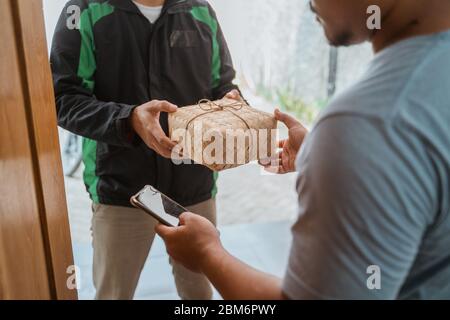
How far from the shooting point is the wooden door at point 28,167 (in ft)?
1.86

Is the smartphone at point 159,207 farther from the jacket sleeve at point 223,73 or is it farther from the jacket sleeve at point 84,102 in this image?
the jacket sleeve at point 223,73

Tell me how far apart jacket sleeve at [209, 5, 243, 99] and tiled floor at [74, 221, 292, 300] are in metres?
0.62

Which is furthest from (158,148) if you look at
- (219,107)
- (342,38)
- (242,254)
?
(242,254)

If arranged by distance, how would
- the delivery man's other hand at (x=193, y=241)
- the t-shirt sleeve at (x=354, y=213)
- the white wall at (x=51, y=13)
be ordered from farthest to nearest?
the white wall at (x=51, y=13)
the delivery man's other hand at (x=193, y=241)
the t-shirt sleeve at (x=354, y=213)

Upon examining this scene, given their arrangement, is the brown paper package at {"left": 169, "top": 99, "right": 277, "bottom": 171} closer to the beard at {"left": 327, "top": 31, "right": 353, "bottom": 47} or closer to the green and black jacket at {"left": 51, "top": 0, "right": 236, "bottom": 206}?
Answer: the green and black jacket at {"left": 51, "top": 0, "right": 236, "bottom": 206}

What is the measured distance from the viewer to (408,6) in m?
0.40

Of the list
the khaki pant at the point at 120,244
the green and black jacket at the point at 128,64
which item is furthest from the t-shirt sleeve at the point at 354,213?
the khaki pant at the point at 120,244

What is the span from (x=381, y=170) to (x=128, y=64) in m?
0.58

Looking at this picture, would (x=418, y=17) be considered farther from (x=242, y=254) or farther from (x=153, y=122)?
(x=242, y=254)

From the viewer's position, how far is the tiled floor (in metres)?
A: 1.51

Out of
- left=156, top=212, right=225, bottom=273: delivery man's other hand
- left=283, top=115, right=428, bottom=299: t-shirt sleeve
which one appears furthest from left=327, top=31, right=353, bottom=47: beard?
left=156, top=212, right=225, bottom=273: delivery man's other hand

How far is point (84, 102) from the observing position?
31.7 inches

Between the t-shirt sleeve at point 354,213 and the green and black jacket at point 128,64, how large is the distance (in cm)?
46
